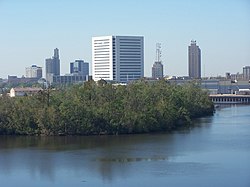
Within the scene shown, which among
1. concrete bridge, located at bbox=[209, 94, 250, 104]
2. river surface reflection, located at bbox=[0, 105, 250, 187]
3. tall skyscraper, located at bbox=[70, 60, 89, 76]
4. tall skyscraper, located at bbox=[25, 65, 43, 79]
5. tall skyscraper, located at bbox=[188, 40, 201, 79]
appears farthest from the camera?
tall skyscraper, located at bbox=[25, 65, 43, 79]

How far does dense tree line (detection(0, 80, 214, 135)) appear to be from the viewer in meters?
15.6

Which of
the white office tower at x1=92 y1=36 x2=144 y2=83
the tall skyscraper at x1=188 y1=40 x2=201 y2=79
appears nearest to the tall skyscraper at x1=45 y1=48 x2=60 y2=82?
the tall skyscraper at x1=188 y1=40 x2=201 y2=79

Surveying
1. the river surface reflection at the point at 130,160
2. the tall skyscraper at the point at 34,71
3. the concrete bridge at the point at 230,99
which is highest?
the tall skyscraper at the point at 34,71

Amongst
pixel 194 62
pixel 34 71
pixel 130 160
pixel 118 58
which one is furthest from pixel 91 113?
pixel 34 71

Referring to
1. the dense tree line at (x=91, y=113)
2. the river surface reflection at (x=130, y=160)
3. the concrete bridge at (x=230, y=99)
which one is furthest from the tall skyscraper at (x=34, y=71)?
the river surface reflection at (x=130, y=160)

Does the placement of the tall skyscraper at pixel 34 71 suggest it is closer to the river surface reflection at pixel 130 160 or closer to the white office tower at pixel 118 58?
the white office tower at pixel 118 58

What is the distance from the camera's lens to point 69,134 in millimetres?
15500

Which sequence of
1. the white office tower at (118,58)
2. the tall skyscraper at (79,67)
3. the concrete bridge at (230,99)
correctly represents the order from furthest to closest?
the tall skyscraper at (79,67) < the white office tower at (118,58) < the concrete bridge at (230,99)

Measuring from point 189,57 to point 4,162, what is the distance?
4875 centimetres

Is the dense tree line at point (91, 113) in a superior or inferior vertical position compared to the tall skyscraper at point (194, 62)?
inferior

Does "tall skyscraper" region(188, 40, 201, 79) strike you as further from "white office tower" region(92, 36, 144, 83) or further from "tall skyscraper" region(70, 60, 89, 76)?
"white office tower" region(92, 36, 144, 83)

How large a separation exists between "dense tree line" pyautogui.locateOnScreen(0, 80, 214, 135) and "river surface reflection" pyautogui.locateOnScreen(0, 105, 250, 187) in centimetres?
76

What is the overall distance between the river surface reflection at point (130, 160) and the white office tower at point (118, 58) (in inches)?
1062

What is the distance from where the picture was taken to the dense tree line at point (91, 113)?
51.1 ft
